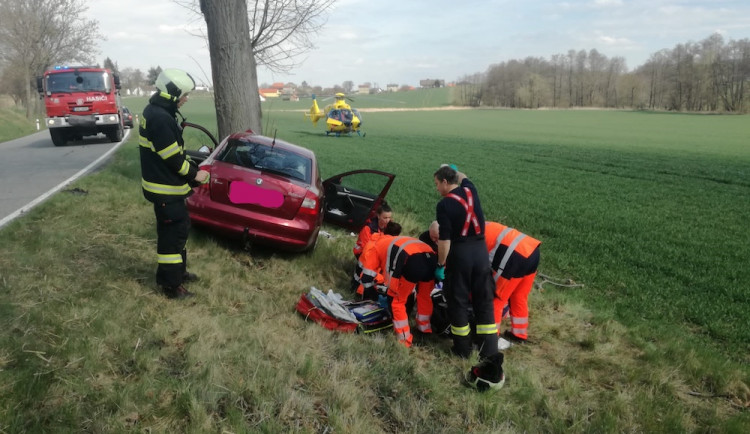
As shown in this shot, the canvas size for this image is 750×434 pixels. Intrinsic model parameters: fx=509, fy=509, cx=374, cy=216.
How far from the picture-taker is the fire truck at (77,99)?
53.4 feet

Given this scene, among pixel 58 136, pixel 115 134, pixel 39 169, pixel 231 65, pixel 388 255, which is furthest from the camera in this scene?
pixel 115 134

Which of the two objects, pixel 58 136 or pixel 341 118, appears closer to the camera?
pixel 58 136

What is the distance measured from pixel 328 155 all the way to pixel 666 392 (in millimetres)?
18270

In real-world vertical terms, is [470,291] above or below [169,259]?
below

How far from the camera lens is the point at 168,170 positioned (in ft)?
13.9

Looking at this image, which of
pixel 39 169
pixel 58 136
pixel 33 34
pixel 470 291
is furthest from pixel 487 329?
pixel 33 34

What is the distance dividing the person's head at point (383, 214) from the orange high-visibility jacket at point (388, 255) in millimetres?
542

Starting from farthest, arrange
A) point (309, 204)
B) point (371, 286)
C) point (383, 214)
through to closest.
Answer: point (383, 214) → point (309, 204) → point (371, 286)

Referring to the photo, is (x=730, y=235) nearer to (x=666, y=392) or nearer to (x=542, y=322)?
(x=542, y=322)

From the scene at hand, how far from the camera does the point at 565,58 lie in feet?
367

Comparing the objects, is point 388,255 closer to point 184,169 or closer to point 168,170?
point 184,169

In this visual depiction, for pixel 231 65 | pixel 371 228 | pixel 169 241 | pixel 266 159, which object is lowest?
pixel 371 228

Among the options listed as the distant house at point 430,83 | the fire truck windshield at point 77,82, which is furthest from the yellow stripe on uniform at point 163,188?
the distant house at point 430,83

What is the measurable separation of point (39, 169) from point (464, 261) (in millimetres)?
11211
